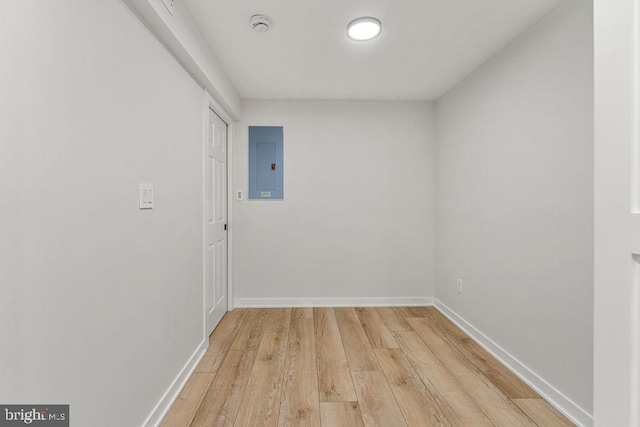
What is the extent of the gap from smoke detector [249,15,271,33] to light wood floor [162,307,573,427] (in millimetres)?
2294

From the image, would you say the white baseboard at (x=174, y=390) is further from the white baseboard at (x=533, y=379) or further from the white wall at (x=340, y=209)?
the white baseboard at (x=533, y=379)

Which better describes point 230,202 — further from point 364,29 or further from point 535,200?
point 535,200

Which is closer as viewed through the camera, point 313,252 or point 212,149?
point 212,149

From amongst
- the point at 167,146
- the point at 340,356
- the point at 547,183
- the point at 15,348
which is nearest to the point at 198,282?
the point at 167,146

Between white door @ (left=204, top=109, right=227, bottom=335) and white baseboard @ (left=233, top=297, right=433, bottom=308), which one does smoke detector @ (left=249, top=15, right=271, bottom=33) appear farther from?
white baseboard @ (left=233, top=297, right=433, bottom=308)

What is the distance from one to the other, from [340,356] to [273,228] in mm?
1587

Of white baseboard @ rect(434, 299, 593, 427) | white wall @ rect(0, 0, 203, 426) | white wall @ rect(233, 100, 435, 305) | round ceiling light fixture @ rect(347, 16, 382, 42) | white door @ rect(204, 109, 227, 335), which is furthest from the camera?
white wall @ rect(233, 100, 435, 305)

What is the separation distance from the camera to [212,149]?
272 centimetres

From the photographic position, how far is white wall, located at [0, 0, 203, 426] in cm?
86

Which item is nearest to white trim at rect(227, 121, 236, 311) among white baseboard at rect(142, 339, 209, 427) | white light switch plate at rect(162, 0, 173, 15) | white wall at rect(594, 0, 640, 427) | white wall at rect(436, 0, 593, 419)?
white baseboard at rect(142, 339, 209, 427)

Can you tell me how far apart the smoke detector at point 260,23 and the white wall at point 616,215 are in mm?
1736

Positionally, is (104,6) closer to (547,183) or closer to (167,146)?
(167,146)

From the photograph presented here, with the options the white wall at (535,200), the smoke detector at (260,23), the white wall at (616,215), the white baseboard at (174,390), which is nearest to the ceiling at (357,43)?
the smoke detector at (260,23)

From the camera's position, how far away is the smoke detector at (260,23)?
Answer: 6.35 ft
